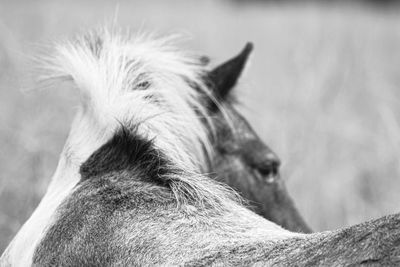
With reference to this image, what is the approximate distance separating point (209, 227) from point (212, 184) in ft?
0.90

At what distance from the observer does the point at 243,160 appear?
335 cm

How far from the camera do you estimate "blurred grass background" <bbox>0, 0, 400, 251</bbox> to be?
4582 millimetres

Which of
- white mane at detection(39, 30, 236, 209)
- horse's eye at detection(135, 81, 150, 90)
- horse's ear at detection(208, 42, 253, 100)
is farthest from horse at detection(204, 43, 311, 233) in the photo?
horse's eye at detection(135, 81, 150, 90)

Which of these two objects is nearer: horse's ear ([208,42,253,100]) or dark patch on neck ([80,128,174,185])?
dark patch on neck ([80,128,174,185])

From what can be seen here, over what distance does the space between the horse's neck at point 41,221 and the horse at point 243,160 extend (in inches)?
37.4

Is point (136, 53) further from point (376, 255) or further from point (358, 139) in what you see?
point (358, 139)

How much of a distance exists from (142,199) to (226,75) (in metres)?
1.42

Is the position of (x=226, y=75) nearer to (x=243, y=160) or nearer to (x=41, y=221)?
(x=243, y=160)

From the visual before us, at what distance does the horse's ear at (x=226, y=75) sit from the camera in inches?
135

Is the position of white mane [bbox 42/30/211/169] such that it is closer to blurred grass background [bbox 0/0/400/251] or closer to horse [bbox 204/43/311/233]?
horse [bbox 204/43/311/233]

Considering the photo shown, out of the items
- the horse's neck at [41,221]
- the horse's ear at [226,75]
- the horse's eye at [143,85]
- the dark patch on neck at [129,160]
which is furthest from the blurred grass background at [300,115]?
the dark patch on neck at [129,160]

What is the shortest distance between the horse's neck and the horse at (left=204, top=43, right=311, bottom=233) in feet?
3.11

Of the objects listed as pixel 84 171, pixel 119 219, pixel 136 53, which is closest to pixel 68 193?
pixel 84 171

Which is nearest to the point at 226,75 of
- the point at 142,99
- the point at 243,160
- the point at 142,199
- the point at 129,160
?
the point at 243,160
